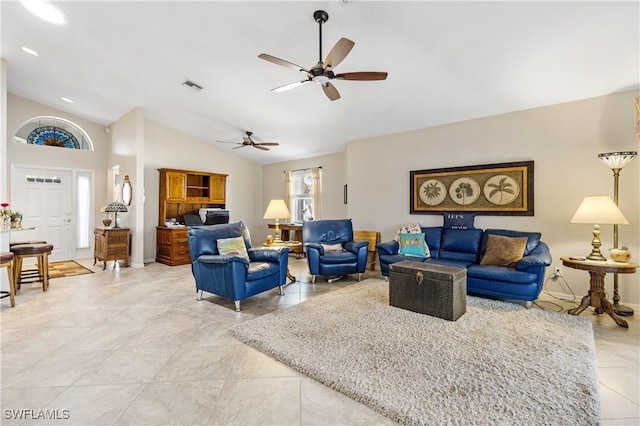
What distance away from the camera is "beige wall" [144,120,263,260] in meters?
6.36

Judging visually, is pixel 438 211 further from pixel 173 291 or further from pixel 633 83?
pixel 173 291

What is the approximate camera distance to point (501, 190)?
4.34 meters

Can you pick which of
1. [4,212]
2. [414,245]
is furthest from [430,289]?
[4,212]

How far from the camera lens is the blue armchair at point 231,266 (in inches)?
133

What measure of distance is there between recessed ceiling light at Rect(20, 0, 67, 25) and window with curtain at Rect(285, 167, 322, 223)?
5003mm

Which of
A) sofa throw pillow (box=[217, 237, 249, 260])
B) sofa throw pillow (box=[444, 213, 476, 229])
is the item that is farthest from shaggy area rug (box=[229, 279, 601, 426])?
sofa throw pillow (box=[444, 213, 476, 229])

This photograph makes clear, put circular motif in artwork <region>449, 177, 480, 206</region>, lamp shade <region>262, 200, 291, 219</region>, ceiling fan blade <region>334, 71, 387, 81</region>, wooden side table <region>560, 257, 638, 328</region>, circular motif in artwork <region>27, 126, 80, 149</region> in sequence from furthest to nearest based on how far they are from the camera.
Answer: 1. circular motif in artwork <region>27, 126, 80, 149</region>
2. lamp shade <region>262, 200, 291, 219</region>
3. circular motif in artwork <region>449, 177, 480, 206</region>
4. wooden side table <region>560, 257, 638, 328</region>
5. ceiling fan blade <region>334, 71, 387, 81</region>

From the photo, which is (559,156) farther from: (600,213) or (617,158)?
(600,213)

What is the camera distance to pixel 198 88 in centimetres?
463

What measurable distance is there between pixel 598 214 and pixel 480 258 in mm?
1419

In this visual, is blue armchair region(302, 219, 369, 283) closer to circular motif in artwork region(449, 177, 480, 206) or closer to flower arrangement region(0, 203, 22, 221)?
circular motif in artwork region(449, 177, 480, 206)

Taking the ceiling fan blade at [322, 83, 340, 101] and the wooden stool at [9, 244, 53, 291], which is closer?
the ceiling fan blade at [322, 83, 340, 101]

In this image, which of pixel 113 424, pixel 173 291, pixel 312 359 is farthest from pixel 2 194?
pixel 312 359

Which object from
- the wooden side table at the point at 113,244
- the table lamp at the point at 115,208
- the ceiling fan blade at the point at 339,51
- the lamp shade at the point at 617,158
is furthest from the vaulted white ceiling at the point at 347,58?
the wooden side table at the point at 113,244
